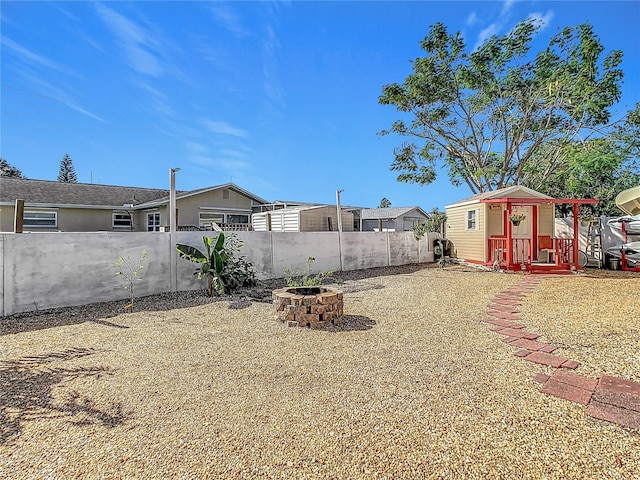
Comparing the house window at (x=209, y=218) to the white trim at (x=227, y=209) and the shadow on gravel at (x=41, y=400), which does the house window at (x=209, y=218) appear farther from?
the shadow on gravel at (x=41, y=400)

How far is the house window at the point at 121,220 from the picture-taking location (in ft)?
57.8

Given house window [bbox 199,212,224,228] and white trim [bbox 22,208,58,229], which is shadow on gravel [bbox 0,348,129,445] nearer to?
house window [bbox 199,212,224,228]

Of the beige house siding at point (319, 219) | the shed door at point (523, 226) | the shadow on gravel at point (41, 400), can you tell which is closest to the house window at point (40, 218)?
the beige house siding at point (319, 219)

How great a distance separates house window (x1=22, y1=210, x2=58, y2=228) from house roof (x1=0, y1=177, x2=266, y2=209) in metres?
0.64

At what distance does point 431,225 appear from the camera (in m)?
13.9

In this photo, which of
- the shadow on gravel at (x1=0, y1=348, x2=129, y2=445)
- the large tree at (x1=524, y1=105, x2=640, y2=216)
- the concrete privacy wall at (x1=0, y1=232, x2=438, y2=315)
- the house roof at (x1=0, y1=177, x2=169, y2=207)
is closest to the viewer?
the shadow on gravel at (x1=0, y1=348, x2=129, y2=445)

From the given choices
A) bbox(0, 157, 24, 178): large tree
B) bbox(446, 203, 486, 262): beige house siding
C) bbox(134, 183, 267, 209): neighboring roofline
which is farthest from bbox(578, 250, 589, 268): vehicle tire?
bbox(0, 157, 24, 178): large tree

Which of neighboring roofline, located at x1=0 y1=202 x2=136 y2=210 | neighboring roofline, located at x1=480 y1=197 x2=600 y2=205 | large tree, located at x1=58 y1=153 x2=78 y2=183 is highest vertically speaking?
large tree, located at x1=58 y1=153 x2=78 y2=183

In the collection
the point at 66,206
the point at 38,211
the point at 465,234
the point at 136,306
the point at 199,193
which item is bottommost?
the point at 136,306

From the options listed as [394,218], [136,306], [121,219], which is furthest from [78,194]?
[394,218]

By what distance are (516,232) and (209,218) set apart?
14322 millimetres

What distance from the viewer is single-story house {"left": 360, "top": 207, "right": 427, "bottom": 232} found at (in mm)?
29594

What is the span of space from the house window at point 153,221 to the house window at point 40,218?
12.8 feet

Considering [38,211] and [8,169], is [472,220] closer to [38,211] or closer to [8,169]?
[38,211]
